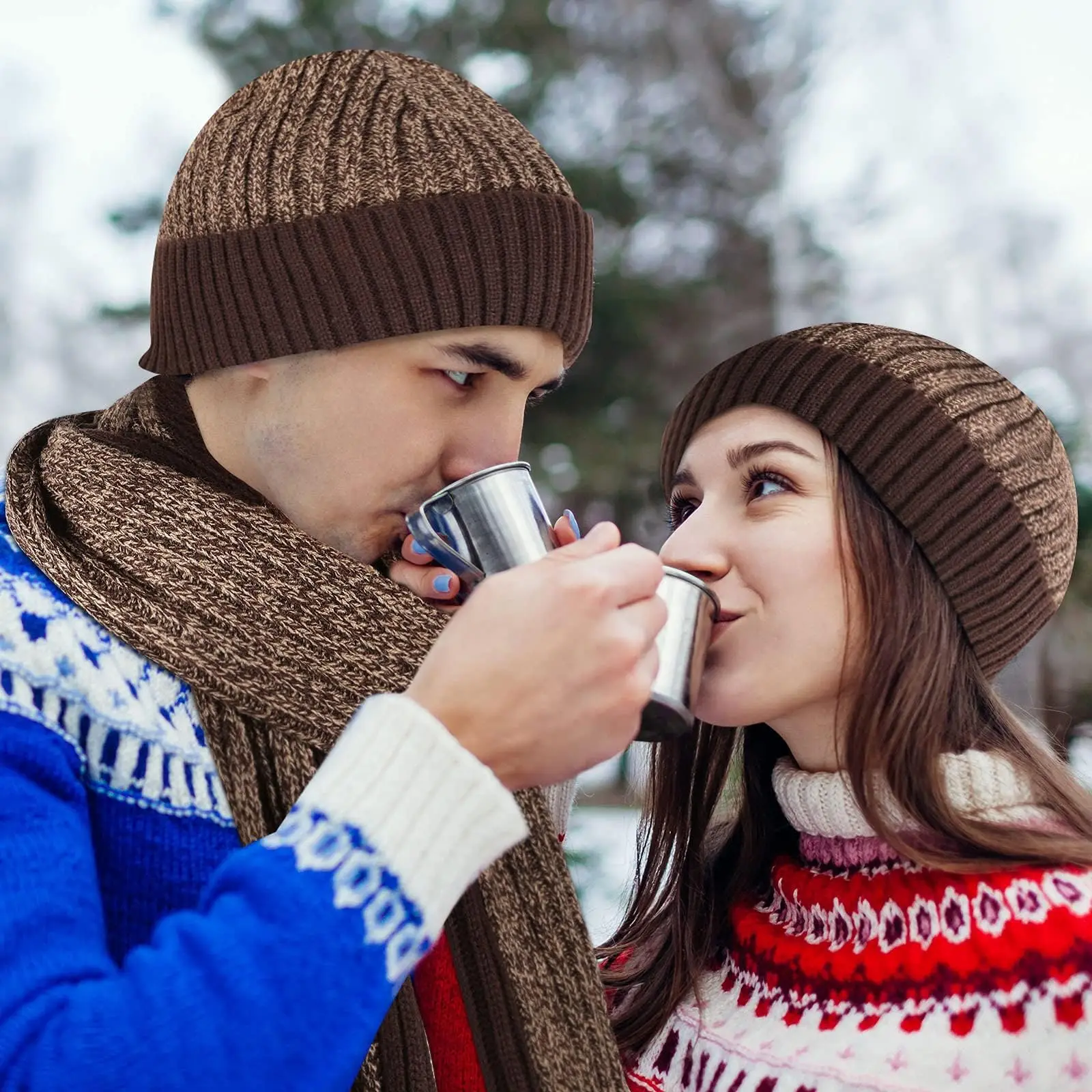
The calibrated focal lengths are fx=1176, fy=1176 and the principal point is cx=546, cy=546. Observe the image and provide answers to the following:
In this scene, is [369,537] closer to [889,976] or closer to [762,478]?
[762,478]

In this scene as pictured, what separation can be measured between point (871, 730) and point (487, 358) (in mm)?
755

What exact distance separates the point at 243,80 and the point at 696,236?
2.58 metres

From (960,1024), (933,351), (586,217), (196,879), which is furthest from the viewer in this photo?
(933,351)

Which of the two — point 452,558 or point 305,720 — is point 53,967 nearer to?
point 305,720

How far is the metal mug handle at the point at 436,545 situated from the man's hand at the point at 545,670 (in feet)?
0.94

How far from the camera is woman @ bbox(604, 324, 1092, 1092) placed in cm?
150

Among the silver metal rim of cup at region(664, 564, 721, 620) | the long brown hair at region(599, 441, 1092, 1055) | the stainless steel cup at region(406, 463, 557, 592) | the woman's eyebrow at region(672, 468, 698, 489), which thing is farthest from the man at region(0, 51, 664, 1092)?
the long brown hair at region(599, 441, 1092, 1055)

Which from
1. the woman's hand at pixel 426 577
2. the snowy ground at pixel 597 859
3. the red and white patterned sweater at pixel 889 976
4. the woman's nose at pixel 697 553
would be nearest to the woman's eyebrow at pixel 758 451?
the woman's nose at pixel 697 553

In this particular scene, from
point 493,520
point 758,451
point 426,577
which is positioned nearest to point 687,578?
point 493,520

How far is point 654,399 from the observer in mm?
6355

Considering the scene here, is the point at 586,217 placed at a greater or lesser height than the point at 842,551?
greater

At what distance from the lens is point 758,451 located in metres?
1.81

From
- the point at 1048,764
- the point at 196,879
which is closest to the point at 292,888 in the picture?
the point at 196,879

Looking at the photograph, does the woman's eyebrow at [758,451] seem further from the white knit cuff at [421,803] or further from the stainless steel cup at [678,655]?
the white knit cuff at [421,803]
